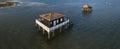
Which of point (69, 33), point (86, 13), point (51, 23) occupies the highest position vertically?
point (51, 23)

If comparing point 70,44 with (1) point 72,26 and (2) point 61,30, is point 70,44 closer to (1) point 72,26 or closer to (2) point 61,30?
(2) point 61,30

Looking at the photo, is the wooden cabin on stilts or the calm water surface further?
the wooden cabin on stilts

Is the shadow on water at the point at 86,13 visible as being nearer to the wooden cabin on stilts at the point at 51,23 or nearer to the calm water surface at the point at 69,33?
the calm water surface at the point at 69,33

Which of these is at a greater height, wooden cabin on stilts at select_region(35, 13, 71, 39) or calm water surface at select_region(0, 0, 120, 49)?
wooden cabin on stilts at select_region(35, 13, 71, 39)

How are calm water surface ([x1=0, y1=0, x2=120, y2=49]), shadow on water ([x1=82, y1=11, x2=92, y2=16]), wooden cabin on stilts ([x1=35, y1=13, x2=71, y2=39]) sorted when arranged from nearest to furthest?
calm water surface ([x1=0, y1=0, x2=120, y2=49]) → wooden cabin on stilts ([x1=35, y1=13, x2=71, y2=39]) → shadow on water ([x1=82, y1=11, x2=92, y2=16])

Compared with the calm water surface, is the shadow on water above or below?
above

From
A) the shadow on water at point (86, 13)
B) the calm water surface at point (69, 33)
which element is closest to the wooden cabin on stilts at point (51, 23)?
the calm water surface at point (69, 33)

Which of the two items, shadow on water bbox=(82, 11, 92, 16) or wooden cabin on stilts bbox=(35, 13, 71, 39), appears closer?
wooden cabin on stilts bbox=(35, 13, 71, 39)

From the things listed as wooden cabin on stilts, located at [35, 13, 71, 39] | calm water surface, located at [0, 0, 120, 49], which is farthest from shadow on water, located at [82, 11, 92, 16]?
wooden cabin on stilts, located at [35, 13, 71, 39]

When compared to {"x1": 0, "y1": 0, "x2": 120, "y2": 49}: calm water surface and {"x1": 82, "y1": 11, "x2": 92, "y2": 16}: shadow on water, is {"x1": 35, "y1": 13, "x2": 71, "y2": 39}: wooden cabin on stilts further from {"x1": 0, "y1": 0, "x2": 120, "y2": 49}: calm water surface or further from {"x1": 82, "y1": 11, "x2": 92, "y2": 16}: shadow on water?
{"x1": 82, "y1": 11, "x2": 92, "y2": 16}: shadow on water

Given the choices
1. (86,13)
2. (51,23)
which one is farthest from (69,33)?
(86,13)

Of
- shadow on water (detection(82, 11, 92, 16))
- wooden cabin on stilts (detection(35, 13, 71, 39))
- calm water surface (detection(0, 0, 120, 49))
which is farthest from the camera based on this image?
shadow on water (detection(82, 11, 92, 16))

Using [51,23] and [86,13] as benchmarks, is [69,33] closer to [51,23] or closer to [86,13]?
[51,23]

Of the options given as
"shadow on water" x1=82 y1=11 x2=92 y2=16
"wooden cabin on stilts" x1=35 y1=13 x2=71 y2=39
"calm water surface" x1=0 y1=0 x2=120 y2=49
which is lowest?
"calm water surface" x1=0 y1=0 x2=120 y2=49
